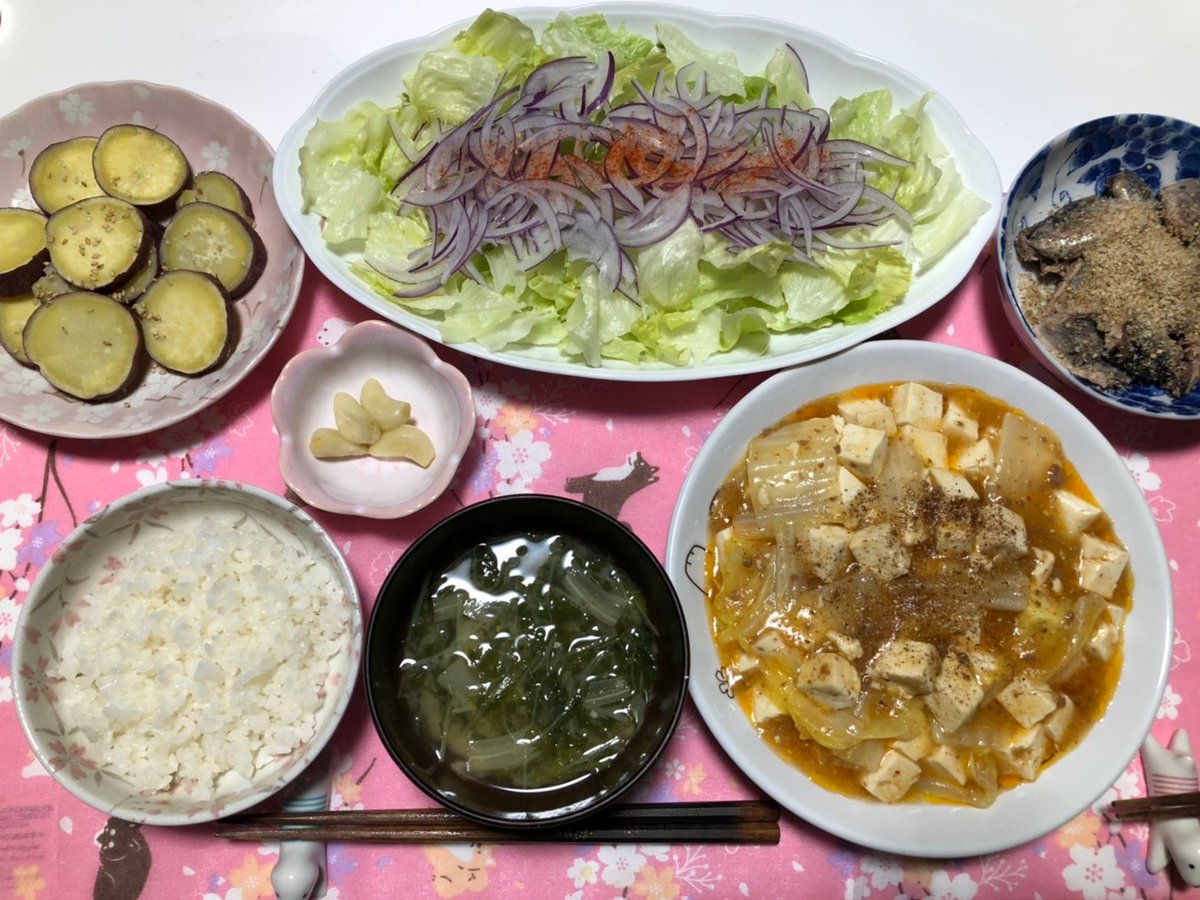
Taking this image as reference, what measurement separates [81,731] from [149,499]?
687mm

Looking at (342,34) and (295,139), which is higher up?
(342,34)

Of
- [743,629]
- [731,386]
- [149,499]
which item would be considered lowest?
[743,629]

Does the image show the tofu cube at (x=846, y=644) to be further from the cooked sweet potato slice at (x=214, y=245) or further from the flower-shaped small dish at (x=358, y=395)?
the cooked sweet potato slice at (x=214, y=245)

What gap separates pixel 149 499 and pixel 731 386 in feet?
6.10

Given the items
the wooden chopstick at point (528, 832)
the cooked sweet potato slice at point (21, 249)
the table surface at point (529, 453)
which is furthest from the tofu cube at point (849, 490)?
the cooked sweet potato slice at point (21, 249)

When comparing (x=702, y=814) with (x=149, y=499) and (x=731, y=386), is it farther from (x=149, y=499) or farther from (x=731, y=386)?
(x=149, y=499)

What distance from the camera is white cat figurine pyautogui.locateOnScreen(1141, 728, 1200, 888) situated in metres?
2.19

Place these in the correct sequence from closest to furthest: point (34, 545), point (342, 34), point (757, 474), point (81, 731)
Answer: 1. point (81, 731)
2. point (757, 474)
3. point (34, 545)
4. point (342, 34)

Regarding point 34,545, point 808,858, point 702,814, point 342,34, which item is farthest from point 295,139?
point 808,858

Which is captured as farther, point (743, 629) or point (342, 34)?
point (342, 34)

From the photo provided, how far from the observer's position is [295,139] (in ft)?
8.00

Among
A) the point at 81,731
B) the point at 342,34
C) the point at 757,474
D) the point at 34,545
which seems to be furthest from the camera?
the point at 342,34

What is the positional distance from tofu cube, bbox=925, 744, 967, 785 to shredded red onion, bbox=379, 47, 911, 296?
1.53m

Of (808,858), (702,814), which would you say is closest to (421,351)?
(702,814)
